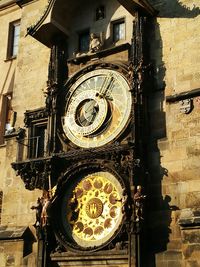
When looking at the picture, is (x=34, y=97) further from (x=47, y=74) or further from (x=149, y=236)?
(x=149, y=236)

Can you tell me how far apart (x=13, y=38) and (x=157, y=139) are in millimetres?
7870

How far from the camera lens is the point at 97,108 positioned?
Answer: 43.7 ft

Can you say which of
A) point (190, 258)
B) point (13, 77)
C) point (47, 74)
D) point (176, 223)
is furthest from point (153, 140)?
point (13, 77)

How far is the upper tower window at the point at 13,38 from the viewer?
57.3 ft

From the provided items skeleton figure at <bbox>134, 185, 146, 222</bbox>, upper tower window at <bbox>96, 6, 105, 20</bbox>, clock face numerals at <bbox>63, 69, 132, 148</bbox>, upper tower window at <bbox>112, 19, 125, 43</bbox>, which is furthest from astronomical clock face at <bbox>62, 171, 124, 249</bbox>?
upper tower window at <bbox>96, 6, 105, 20</bbox>

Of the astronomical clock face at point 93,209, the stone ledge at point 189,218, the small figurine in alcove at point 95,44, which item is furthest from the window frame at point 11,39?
the stone ledge at point 189,218

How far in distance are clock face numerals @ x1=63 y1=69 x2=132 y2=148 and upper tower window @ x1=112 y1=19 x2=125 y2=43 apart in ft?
3.70

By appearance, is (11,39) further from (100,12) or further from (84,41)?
(100,12)

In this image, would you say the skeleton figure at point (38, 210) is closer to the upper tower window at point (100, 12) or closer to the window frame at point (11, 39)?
the upper tower window at point (100, 12)

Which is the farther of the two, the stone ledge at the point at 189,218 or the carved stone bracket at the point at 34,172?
the carved stone bracket at the point at 34,172

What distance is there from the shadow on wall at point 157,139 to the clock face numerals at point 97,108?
75 cm

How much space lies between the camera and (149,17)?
44.3 ft

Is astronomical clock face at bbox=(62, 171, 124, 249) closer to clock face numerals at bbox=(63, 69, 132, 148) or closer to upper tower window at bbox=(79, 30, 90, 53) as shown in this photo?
clock face numerals at bbox=(63, 69, 132, 148)

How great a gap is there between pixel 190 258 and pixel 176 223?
0.91m
